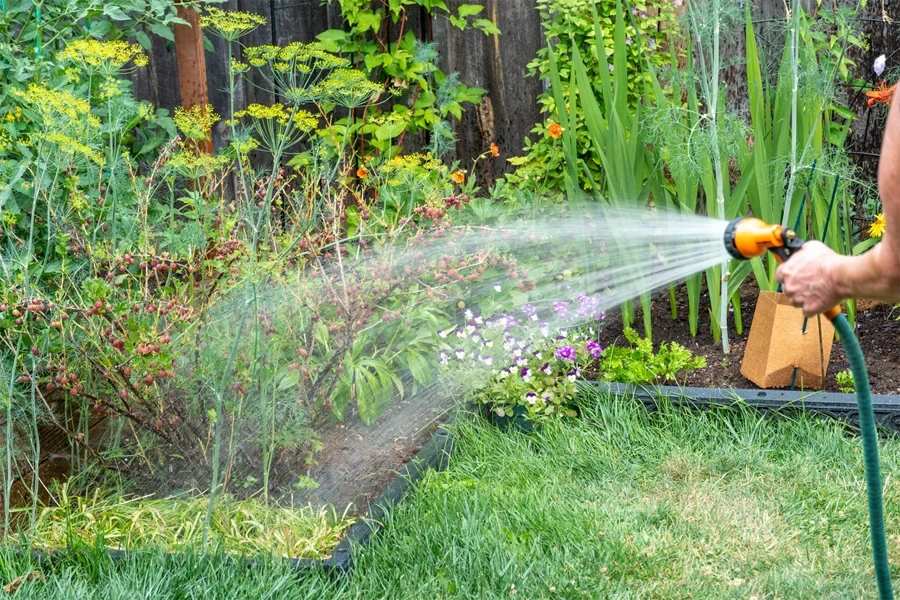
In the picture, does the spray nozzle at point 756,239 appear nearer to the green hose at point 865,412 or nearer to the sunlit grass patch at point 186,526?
the green hose at point 865,412

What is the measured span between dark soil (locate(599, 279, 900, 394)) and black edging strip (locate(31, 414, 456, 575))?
968 millimetres

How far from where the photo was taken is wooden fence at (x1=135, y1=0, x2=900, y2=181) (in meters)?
4.48

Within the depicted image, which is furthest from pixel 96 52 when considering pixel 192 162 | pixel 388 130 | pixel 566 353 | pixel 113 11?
pixel 388 130

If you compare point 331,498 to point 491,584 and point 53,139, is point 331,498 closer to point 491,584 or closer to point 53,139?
point 491,584

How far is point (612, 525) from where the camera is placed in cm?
258

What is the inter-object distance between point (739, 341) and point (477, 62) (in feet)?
6.47

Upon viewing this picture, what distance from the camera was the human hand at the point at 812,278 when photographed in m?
1.59

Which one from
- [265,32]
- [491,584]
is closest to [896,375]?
[491,584]

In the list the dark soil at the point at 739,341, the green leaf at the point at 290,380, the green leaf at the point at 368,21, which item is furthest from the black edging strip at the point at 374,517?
the green leaf at the point at 368,21

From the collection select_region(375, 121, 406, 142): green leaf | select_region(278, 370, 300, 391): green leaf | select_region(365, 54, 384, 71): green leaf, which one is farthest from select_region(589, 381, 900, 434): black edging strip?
select_region(365, 54, 384, 71): green leaf

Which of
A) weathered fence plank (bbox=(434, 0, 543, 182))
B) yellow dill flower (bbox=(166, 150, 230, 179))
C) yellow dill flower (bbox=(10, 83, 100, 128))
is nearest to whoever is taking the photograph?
yellow dill flower (bbox=(10, 83, 100, 128))

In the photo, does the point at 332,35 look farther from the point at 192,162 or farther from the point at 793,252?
the point at 793,252

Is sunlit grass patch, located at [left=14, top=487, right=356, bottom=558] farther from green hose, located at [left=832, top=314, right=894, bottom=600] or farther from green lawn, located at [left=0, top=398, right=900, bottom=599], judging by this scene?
green hose, located at [left=832, top=314, right=894, bottom=600]

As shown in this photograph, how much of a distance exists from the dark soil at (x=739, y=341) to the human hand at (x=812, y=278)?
175cm
